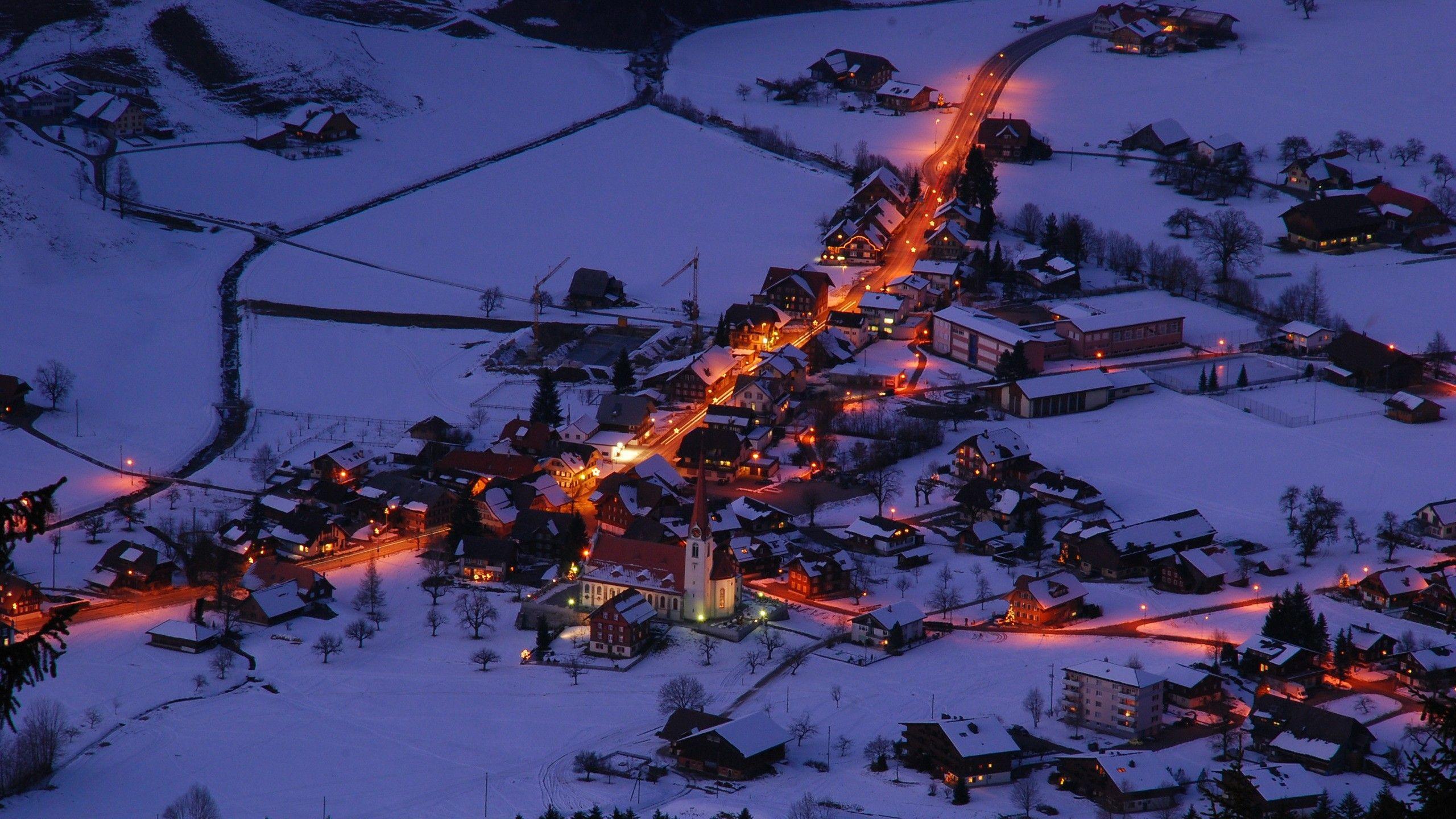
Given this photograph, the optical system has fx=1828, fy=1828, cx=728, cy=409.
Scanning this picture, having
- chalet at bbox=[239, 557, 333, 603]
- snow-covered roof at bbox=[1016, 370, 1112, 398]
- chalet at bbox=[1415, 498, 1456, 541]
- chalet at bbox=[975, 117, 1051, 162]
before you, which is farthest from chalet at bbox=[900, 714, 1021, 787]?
chalet at bbox=[975, 117, 1051, 162]

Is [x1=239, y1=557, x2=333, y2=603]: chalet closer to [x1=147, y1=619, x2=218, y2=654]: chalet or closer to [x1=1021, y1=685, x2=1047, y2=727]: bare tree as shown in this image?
[x1=147, y1=619, x2=218, y2=654]: chalet

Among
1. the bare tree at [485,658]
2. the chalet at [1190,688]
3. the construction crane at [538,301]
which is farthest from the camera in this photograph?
the construction crane at [538,301]

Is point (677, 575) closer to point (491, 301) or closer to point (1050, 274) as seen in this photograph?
point (491, 301)

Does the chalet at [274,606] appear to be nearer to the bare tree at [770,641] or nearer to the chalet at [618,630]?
the chalet at [618,630]

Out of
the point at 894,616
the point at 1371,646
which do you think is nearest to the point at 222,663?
the point at 894,616

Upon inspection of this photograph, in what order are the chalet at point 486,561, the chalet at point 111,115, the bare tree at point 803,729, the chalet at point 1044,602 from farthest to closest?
the chalet at point 111,115 → the chalet at point 486,561 → the chalet at point 1044,602 → the bare tree at point 803,729

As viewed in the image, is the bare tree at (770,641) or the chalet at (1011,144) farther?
the chalet at (1011,144)

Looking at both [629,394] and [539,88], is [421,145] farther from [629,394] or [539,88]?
[629,394]

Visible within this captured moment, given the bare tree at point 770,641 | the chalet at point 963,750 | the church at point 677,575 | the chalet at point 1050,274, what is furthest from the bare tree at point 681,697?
the chalet at point 1050,274
